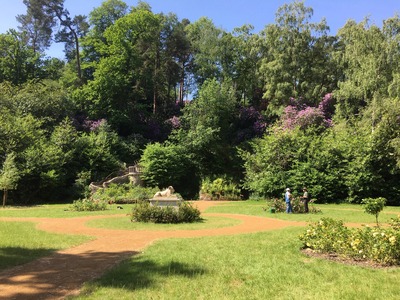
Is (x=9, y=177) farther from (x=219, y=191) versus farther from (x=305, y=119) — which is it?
(x=305, y=119)

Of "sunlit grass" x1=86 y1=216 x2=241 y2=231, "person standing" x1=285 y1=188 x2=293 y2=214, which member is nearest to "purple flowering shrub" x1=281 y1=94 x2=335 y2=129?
"person standing" x1=285 y1=188 x2=293 y2=214

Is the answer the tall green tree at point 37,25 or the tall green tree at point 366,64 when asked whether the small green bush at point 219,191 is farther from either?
the tall green tree at point 37,25

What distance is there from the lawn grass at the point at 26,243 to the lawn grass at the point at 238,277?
2.67 m

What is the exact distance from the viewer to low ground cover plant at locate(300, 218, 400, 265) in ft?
22.8

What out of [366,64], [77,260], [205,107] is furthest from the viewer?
[205,107]

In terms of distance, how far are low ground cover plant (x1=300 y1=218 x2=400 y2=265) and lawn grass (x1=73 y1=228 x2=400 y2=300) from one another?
1.61 feet

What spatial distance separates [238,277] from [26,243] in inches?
269

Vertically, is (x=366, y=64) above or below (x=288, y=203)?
above

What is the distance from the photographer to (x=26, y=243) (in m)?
9.71

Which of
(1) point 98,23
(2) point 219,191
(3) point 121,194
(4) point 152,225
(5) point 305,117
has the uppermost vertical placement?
(1) point 98,23

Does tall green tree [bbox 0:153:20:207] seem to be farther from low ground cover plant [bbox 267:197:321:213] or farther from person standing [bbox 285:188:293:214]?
person standing [bbox 285:188:293:214]

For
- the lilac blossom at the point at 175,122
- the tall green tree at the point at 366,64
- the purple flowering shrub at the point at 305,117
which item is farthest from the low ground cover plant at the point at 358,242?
the lilac blossom at the point at 175,122

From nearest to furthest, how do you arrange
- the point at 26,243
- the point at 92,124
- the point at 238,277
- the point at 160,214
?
the point at 238,277 → the point at 26,243 → the point at 160,214 → the point at 92,124

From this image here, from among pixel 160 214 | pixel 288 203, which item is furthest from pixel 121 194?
pixel 288 203
